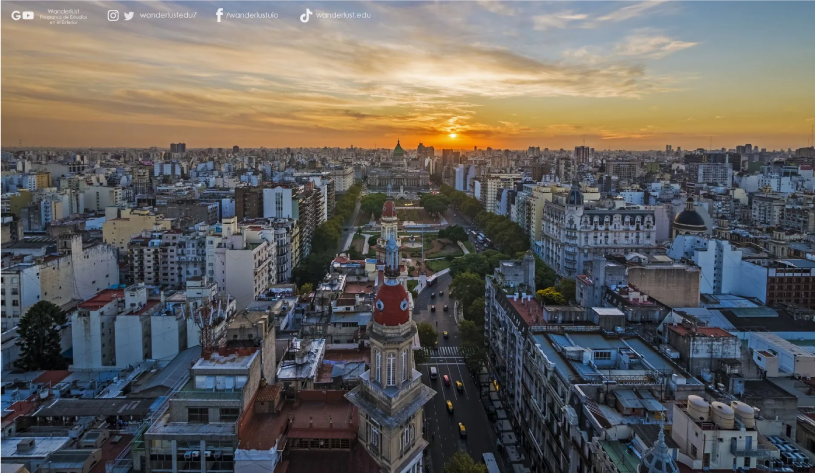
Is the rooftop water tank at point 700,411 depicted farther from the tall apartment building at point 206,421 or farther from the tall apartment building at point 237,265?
the tall apartment building at point 237,265

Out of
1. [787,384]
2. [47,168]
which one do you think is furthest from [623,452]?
[47,168]

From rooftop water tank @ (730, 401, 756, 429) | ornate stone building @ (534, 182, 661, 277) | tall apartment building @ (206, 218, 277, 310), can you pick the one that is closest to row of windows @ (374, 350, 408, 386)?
rooftop water tank @ (730, 401, 756, 429)

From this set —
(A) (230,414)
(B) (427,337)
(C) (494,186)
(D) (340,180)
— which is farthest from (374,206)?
(A) (230,414)

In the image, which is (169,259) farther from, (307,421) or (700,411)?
(700,411)

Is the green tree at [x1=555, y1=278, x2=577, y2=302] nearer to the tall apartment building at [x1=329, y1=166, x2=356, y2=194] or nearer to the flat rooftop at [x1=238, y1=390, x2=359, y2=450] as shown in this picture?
the flat rooftop at [x1=238, y1=390, x2=359, y2=450]

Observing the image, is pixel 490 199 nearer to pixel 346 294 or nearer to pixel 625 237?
pixel 625 237

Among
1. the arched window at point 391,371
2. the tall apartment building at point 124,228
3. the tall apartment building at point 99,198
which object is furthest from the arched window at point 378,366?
the tall apartment building at point 99,198

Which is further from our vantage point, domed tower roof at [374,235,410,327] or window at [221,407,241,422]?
window at [221,407,241,422]
